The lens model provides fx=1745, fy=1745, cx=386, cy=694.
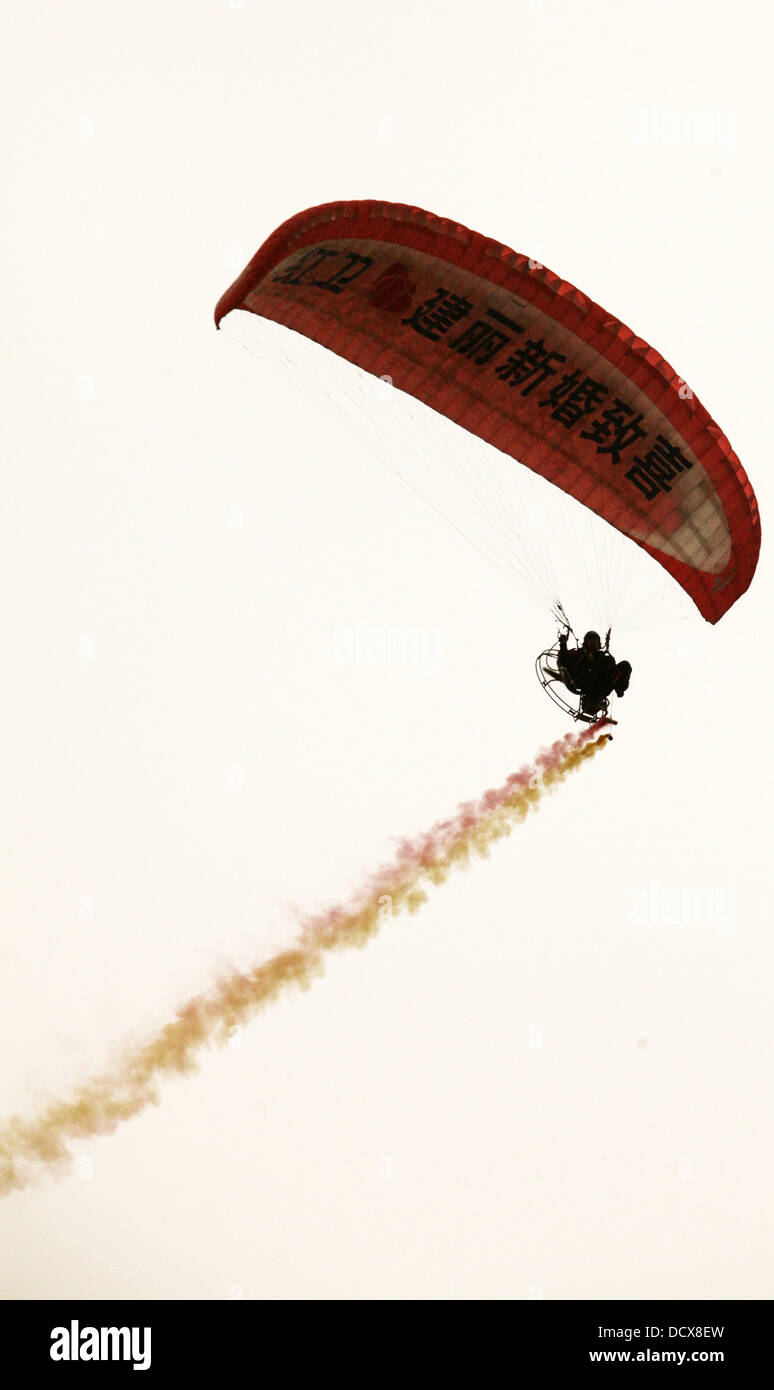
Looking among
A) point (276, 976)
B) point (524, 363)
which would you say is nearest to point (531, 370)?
point (524, 363)

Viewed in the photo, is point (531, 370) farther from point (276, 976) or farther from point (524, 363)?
point (276, 976)

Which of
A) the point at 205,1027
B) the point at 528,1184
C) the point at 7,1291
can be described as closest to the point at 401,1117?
the point at 528,1184

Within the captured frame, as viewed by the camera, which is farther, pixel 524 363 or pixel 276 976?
pixel 276 976

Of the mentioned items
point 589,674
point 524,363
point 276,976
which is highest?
point 524,363

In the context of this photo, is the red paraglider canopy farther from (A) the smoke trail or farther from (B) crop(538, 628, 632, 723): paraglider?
(A) the smoke trail

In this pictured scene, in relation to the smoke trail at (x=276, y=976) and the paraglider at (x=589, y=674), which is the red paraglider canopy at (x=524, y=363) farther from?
the smoke trail at (x=276, y=976)
